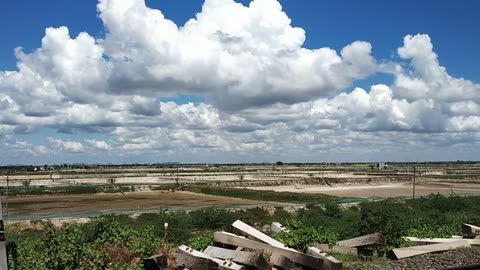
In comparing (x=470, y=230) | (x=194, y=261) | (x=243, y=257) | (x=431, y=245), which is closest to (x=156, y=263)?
(x=194, y=261)

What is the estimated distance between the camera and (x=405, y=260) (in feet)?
41.6

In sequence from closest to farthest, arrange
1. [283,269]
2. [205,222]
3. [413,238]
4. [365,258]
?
[283,269]
[365,258]
[413,238]
[205,222]

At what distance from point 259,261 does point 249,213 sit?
22661 mm

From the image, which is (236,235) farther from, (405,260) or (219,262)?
(405,260)

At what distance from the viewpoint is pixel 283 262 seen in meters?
10.9

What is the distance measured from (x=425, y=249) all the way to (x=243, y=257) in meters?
5.42

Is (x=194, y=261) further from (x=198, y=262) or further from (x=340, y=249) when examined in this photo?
(x=340, y=249)

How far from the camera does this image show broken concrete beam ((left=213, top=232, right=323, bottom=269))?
10750mm

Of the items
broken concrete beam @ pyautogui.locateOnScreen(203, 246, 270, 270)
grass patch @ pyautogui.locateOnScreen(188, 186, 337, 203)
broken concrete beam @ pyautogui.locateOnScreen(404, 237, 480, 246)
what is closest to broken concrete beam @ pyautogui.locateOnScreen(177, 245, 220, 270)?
broken concrete beam @ pyautogui.locateOnScreen(203, 246, 270, 270)

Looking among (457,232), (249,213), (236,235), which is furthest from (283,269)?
(249,213)

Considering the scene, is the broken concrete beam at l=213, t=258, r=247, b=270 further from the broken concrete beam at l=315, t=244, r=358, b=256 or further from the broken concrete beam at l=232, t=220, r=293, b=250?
the broken concrete beam at l=315, t=244, r=358, b=256

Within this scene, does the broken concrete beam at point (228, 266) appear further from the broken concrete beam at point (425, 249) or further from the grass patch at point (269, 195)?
the grass patch at point (269, 195)

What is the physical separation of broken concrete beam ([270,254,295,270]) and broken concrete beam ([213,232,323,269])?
0.13m

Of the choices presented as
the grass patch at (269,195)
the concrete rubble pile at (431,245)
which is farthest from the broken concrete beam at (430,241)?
the grass patch at (269,195)
